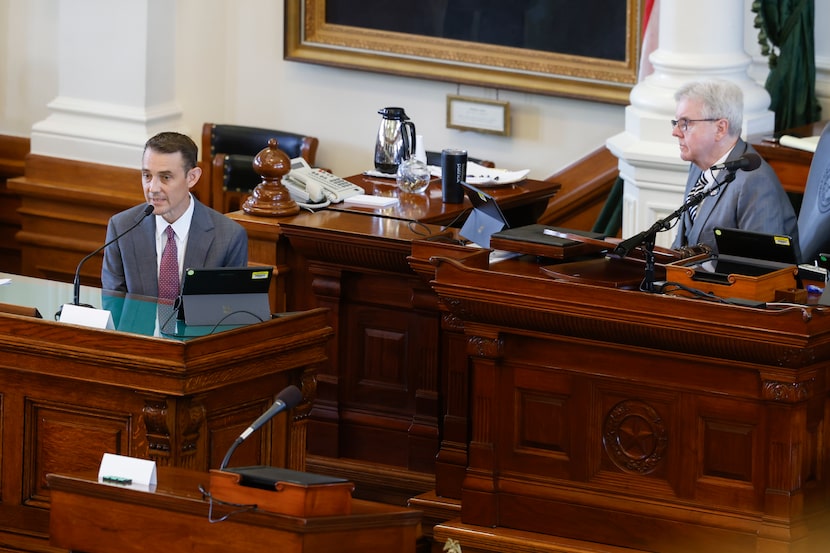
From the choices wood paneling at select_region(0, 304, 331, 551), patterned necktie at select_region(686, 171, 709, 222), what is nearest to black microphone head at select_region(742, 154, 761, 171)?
patterned necktie at select_region(686, 171, 709, 222)

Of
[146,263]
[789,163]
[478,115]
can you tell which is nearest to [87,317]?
[146,263]

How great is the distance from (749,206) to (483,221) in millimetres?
792

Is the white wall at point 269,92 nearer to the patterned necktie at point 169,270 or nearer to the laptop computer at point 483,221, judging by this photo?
the laptop computer at point 483,221

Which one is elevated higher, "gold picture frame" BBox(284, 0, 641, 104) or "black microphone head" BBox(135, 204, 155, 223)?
"gold picture frame" BBox(284, 0, 641, 104)

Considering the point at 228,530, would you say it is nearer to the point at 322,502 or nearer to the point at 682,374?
the point at 322,502

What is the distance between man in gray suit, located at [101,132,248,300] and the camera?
4680mm

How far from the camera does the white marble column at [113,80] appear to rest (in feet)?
26.0

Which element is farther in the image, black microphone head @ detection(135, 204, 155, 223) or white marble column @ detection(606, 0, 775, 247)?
white marble column @ detection(606, 0, 775, 247)

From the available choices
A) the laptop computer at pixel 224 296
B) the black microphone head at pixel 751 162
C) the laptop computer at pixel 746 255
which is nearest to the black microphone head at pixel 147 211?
the laptop computer at pixel 224 296

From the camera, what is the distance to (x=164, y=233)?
4.71 metres

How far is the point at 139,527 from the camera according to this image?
337cm

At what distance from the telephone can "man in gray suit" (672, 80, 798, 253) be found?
1.38 m

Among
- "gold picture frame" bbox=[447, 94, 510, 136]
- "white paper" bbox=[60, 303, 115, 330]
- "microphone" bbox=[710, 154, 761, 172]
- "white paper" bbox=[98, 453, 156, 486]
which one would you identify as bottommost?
"white paper" bbox=[98, 453, 156, 486]

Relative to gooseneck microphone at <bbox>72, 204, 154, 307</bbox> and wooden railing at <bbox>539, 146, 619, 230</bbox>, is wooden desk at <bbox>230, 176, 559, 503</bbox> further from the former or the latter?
wooden railing at <bbox>539, 146, 619, 230</bbox>
